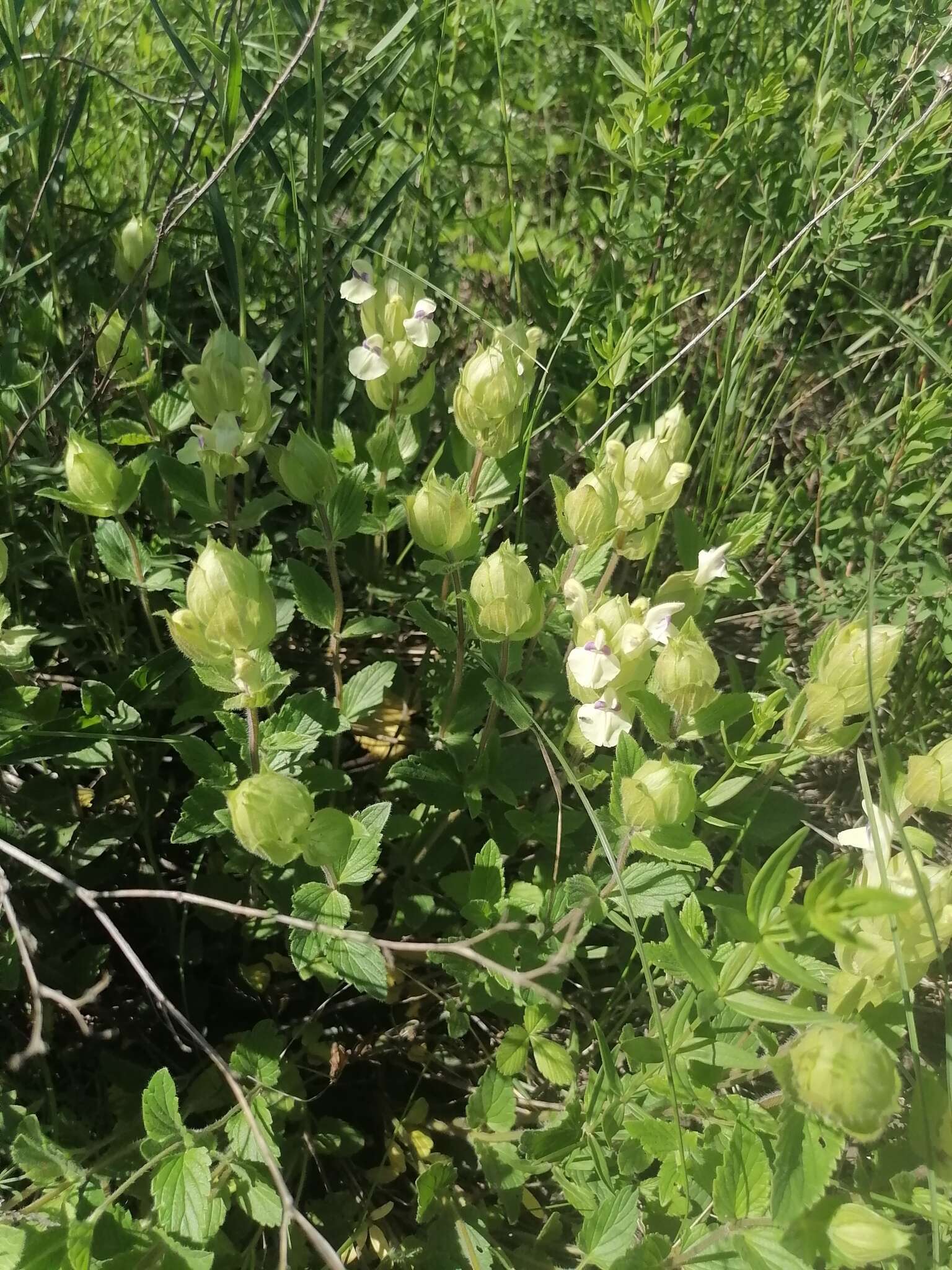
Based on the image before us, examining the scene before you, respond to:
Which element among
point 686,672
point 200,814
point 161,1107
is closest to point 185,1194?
point 161,1107

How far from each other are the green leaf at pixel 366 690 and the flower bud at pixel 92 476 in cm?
41

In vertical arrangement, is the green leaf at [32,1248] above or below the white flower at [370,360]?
below

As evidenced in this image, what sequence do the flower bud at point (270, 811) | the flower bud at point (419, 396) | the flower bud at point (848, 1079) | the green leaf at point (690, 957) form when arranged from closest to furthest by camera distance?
the flower bud at point (848, 1079) → the green leaf at point (690, 957) → the flower bud at point (270, 811) → the flower bud at point (419, 396)

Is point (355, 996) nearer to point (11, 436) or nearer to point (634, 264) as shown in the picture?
point (11, 436)

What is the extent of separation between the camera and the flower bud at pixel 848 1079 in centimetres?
72

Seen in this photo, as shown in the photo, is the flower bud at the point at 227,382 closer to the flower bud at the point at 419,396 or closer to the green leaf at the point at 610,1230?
the flower bud at the point at 419,396

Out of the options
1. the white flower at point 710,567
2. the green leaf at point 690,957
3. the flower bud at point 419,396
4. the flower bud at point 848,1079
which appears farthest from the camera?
the flower bud at point 419,396

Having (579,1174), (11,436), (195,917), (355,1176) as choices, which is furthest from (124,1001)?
(11,436)

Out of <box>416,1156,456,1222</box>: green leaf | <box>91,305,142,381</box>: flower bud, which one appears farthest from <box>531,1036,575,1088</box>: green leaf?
<box>91,305,142,381</box>: flower bud

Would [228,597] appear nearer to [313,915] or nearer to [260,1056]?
[313,915]

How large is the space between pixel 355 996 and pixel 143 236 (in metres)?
1.26

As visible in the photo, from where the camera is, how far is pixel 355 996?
152 cm

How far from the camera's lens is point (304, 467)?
3.88ft

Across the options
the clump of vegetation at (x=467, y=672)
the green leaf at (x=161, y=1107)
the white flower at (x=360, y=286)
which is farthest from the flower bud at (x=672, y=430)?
the green leaf at (x=161, y=1107)
